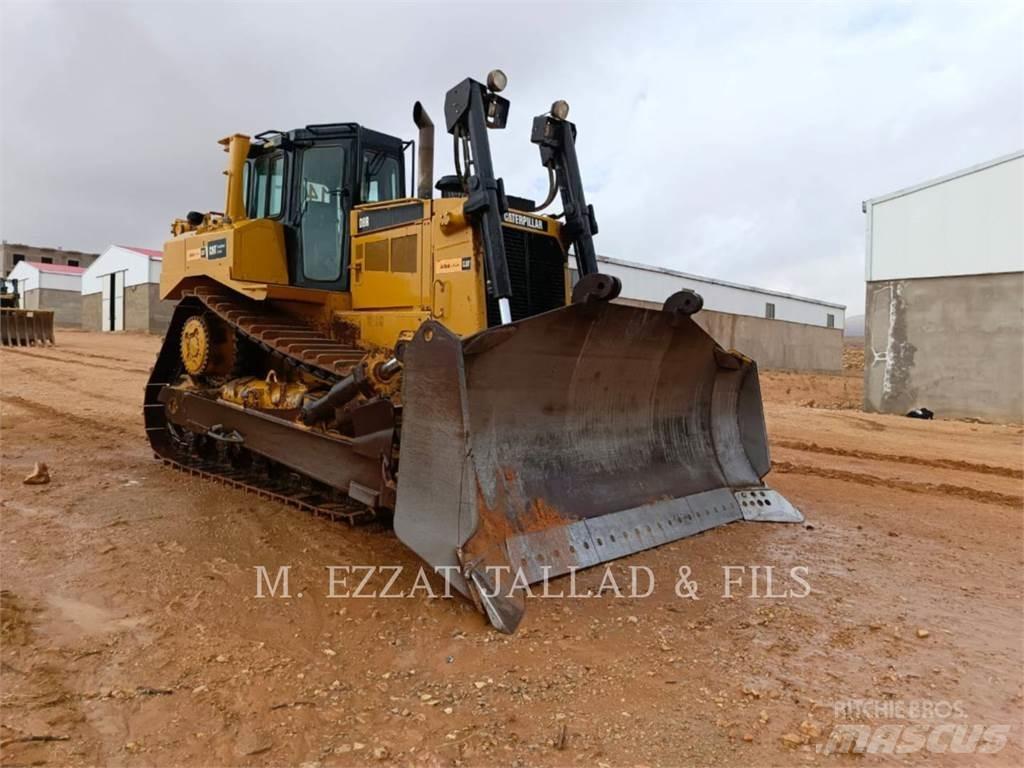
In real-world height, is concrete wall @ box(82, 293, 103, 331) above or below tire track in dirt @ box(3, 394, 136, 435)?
above

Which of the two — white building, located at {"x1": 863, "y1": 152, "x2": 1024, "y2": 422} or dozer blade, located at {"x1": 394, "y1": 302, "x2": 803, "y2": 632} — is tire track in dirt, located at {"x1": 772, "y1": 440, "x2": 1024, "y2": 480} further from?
white building, located at {"x1": 863, "y1": 152, "x2": 1024, "y2": 422}

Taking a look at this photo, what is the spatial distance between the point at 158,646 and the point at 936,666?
10.8 ft

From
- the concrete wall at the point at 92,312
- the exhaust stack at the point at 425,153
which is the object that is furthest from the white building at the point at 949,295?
the concrete wall at the point at 92,312

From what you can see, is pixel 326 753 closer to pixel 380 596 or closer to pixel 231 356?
pixel 380 596

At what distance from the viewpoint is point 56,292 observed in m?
40.1

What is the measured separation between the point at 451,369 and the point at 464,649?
1.34 metres

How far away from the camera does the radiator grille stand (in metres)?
4.95

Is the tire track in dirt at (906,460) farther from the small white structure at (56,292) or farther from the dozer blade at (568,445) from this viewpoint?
the small white structure at (56,292)

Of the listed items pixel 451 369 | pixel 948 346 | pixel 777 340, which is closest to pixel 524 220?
pixel 451 369

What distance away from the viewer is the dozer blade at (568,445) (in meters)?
3.51

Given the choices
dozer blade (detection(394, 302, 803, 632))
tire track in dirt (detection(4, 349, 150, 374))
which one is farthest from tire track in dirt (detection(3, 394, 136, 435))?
dozer blade (detection(394, 302, 803, 632))

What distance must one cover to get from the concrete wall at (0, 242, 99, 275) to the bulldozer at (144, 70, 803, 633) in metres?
56.3

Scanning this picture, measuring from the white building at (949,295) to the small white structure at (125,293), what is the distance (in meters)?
26.3

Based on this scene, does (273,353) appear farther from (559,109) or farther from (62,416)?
(62,416)
